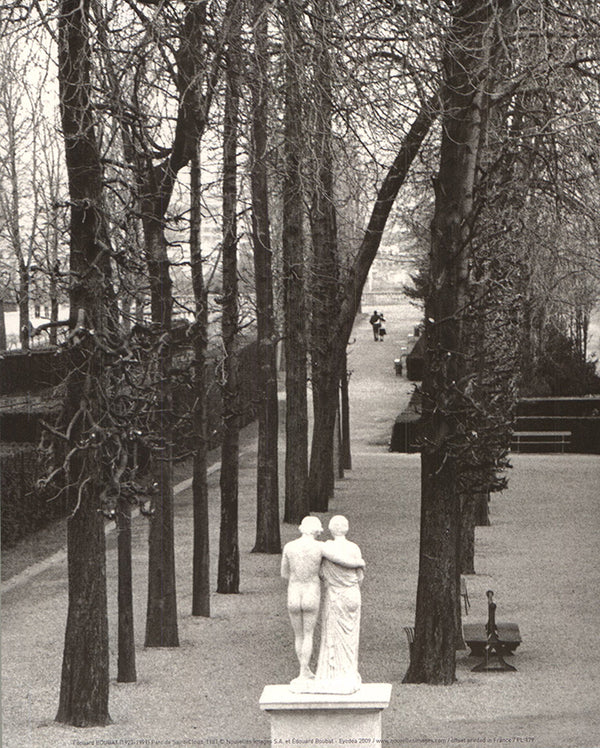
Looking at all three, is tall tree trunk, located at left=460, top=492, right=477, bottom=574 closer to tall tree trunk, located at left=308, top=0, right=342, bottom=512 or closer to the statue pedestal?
tall tree trunk, located at left=308, top=0, right=342, bottom=512

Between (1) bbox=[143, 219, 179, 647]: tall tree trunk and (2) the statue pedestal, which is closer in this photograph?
(2) the statue pedestal

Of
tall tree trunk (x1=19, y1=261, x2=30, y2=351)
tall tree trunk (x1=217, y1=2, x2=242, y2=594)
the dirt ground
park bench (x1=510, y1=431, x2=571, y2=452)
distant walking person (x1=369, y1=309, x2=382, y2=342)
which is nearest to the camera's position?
the dirt ground

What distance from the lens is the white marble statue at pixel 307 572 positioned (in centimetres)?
1048

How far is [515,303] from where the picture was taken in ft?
64.3

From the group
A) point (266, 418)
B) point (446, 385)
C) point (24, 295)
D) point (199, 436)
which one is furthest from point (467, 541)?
point (24, 295)

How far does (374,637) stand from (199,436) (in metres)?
2.87

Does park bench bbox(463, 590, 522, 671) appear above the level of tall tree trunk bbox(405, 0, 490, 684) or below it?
below

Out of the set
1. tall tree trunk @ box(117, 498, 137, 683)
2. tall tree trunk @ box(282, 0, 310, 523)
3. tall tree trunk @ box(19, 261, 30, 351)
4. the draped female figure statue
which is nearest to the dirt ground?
tall tree trunk @ box(117, 498, 137, 683)

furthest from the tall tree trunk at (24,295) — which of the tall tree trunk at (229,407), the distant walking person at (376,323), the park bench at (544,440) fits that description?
the distant walking person at (376,323)

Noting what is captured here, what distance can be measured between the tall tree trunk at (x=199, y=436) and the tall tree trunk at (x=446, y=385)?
10.2 feet

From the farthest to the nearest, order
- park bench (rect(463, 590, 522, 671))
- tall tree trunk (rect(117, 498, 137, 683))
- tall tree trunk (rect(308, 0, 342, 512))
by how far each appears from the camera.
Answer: tall tree trunk (rect(308, 0, 342, 512)) → park bench (rect(463, 590, 522, 671)) → tall tree trunk (rect(117, 498, 137, 683))

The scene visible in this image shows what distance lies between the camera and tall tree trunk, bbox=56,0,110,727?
12.3 meters

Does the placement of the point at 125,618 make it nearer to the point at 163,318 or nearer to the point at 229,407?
the point at 163,318

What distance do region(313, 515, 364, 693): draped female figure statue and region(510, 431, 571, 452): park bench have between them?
25.9 m
